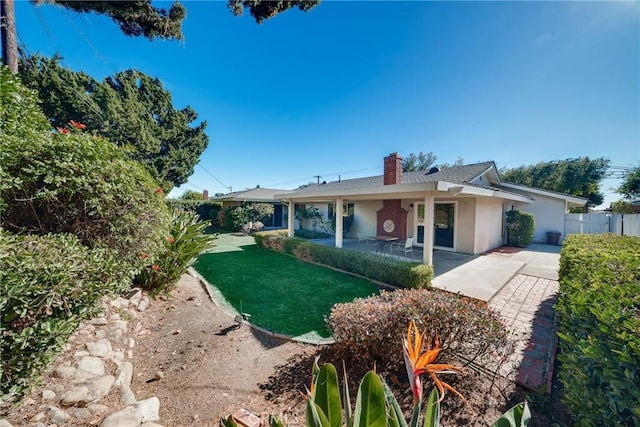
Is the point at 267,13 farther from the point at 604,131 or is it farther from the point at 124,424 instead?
the point at 604,131

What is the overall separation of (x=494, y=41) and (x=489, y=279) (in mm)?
7695

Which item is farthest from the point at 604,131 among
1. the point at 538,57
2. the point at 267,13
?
the point at 267,13

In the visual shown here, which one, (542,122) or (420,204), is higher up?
(542,122)

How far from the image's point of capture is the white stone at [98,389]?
2532mm

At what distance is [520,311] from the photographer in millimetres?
5230

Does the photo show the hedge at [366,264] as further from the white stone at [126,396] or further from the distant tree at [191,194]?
the distant tree at [191,194]

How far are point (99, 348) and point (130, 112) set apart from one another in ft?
57.5

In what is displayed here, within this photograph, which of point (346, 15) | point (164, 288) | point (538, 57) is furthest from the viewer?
point (346, 15)

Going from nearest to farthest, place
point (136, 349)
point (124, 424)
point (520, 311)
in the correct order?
point (124, 424) < point (136, 349) < point (520, 311)

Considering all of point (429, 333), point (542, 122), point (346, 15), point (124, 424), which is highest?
point (346, 15)

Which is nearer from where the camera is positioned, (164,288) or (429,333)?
(429,333)

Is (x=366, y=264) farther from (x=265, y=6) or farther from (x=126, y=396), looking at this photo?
(x=265, y=6)

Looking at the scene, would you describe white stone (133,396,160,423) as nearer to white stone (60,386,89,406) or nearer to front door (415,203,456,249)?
white stone (60,386,89,406)

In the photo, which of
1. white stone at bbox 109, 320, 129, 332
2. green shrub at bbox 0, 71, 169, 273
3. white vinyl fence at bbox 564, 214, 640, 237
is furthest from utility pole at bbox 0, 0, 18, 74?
white vinyl fence at bbox 564, 214, 640, 237
